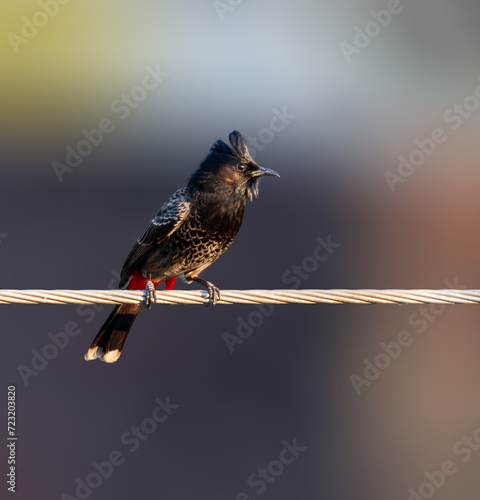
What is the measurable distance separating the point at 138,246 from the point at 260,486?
398cm

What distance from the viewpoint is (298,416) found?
8547mm

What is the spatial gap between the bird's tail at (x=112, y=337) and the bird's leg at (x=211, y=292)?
0.47 meters

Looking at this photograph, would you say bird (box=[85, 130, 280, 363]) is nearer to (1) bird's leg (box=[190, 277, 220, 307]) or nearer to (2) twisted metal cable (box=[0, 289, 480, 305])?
(1) bird's leg (box=[190, 277, 220, 307])

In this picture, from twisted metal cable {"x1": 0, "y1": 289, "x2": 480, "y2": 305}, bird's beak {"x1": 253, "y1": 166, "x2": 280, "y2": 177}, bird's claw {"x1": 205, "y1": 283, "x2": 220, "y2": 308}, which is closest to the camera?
twisted metal cable {"x1": 0, "y1": 289, "x2": 480, "y2": 305}

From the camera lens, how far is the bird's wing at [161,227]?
4.35 m

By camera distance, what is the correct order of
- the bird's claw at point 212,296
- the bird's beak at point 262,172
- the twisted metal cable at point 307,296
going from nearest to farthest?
the twisted metal cable at point 307,296 → the bird's claw at point 212,296 → the bird's beak at point 262,172

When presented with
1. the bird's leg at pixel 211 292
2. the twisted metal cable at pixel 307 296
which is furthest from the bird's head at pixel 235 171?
the twisted metal cable at pixel 307 296

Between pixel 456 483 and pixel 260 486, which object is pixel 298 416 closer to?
pixel 260 486

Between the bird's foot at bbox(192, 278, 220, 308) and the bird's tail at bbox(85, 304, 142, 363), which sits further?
the bird's tail at bbox(85, 304, 142, 363)

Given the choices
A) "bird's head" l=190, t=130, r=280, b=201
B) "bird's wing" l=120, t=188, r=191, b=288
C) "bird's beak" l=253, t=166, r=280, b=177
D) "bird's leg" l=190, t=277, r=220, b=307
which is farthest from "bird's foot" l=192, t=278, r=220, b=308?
"bird's beak" l=253, t=166, r=280, b=177

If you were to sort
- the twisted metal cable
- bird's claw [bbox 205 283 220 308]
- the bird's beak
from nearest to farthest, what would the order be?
the twisted metal cable, bird's claw [bbox 205 283 220 308], the bird's beak

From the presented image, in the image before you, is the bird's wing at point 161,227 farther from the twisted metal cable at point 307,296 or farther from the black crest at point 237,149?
the twisted metal cable at point 307,296

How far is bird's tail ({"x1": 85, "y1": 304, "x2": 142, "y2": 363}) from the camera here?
4.38m

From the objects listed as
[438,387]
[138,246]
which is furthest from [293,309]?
[138,246]
